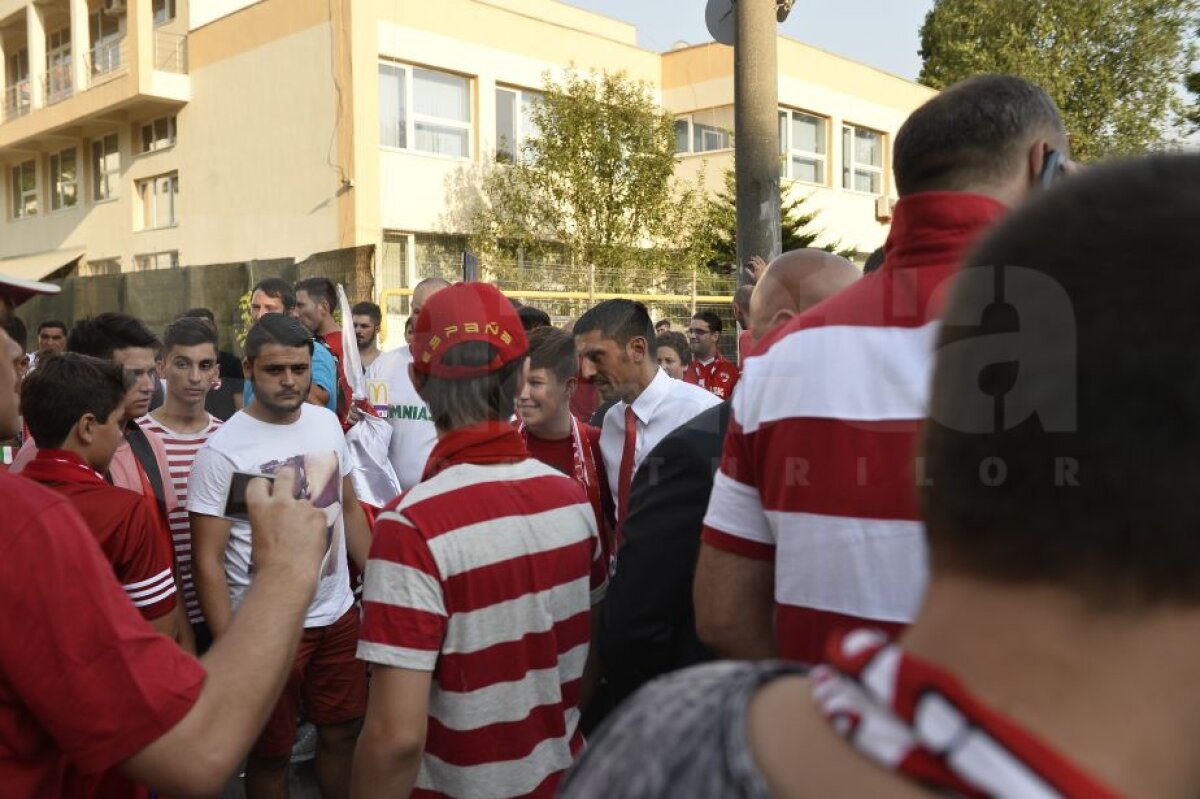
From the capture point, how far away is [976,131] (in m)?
1.75

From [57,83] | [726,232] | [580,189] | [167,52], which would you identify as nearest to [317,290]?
[580,189]

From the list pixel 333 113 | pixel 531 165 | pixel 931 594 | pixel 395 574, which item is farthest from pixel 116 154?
pixel 931 594

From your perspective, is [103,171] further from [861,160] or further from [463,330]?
[463,330]

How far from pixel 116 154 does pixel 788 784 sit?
88.9 ft

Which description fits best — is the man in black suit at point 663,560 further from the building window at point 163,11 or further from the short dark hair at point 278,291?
the building window at point 163,11

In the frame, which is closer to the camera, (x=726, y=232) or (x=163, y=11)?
(x=726, y=232)

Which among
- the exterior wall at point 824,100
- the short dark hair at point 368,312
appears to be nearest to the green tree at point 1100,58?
the exterior wall at point 824,100

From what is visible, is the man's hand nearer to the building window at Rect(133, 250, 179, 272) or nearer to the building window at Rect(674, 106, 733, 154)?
the building window at Rect(133, 250, 179, 272)

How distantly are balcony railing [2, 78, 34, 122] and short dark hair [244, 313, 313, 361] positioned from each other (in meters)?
27.1

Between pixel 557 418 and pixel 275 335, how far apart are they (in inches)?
49.4

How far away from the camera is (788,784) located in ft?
2.41

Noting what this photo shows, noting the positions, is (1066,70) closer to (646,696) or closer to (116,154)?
(116,154)

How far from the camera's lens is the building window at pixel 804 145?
26047 mm

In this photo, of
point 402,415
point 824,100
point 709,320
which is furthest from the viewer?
point 824,100
